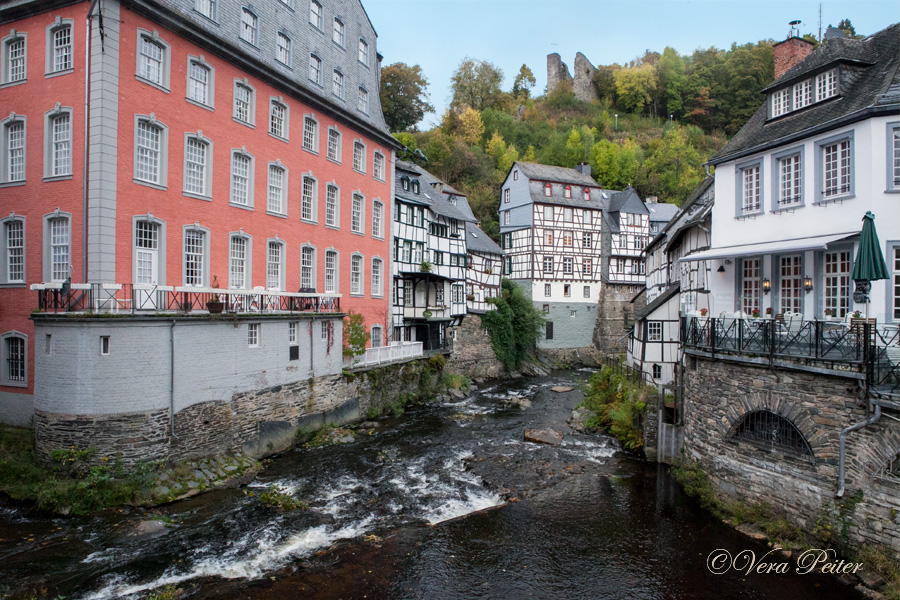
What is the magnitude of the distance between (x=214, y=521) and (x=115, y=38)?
12689 millimetres

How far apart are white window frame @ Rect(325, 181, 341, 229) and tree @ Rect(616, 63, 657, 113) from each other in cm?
6853

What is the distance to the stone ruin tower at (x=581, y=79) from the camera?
83438 millimetres

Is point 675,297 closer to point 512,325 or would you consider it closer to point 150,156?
point 512,325

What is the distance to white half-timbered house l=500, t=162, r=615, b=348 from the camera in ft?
139

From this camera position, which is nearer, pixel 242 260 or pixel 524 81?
pixel 242 260

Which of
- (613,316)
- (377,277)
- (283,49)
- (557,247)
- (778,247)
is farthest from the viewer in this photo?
(613,316)

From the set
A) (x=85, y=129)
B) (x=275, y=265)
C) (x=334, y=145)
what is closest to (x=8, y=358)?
(x=85, y=129)

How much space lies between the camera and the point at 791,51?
17484 mm

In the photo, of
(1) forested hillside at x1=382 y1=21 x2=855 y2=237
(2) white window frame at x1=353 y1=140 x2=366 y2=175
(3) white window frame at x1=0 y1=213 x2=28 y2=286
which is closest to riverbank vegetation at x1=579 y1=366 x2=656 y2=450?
(2) white window frame at x1=353 y1=140 x2=366 y2=175

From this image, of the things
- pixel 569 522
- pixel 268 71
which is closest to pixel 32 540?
pixel 569 522

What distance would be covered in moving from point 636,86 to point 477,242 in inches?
2201

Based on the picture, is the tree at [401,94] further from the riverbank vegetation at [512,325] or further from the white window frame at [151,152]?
the white window frame at [151,152]

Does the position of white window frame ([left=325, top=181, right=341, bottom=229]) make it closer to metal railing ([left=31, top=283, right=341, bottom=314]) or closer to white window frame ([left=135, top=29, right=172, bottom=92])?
metal railing ([left=31, top=283, right=341, bottom=314])

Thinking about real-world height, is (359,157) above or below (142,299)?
above
